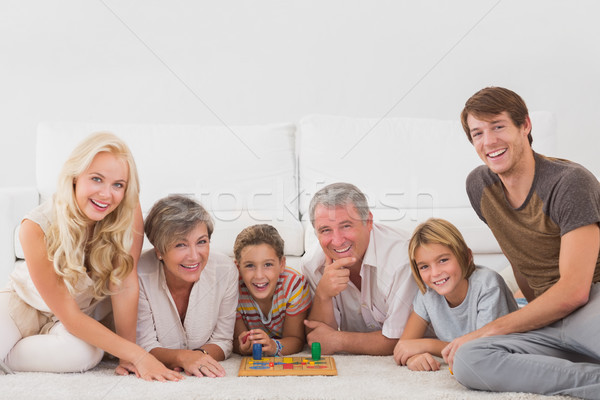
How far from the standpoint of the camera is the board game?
1468mm

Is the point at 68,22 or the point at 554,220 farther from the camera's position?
the point at 68,22

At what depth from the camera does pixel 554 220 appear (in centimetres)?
142

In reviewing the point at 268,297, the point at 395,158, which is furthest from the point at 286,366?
the point at 395,158

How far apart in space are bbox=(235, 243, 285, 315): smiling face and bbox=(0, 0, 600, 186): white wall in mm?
1217

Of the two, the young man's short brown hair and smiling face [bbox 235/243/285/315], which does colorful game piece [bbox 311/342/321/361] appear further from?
the young man's short brown hair

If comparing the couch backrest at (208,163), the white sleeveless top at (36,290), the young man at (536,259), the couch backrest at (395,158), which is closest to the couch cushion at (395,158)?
the couch backrest at (395,158)

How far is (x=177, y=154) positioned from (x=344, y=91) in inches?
34.4

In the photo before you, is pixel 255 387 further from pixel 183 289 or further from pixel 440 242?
pixel 440 242

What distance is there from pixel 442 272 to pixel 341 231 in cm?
29

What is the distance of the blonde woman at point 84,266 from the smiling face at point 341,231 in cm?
48

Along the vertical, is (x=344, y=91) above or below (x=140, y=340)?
above

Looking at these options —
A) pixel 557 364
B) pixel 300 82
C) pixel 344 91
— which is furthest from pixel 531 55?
pixel 557 364

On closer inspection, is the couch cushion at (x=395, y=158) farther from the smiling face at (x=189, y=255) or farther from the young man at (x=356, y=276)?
the smiling face at (x=189, y=255)

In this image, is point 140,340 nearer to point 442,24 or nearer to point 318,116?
point 318,116
